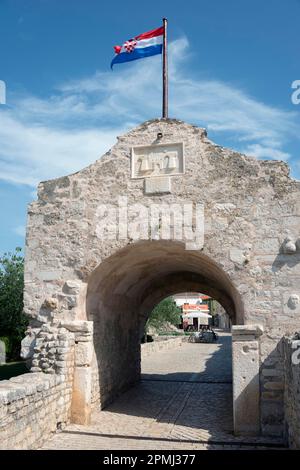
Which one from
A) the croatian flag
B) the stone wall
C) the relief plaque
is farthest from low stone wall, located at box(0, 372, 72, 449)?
the croatian flag

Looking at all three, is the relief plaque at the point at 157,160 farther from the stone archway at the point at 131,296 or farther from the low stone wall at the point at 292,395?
the low stone wall at the point at 292,395

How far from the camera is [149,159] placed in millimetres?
7352

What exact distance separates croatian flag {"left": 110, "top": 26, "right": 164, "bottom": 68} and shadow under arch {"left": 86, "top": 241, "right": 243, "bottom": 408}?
371 cm

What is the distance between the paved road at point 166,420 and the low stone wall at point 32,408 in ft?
0.81

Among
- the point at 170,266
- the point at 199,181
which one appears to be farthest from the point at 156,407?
the point at 199,181

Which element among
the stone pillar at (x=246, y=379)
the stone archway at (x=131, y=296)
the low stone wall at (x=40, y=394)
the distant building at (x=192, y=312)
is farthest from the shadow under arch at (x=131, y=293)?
the distant building at (x=192, y=312)

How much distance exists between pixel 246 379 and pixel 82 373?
2.47m

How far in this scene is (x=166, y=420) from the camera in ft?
23.6

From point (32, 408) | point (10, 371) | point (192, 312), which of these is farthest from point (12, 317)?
point (192, 312)

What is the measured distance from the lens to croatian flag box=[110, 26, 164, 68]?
8352mm

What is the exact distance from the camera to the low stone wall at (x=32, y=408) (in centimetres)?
460

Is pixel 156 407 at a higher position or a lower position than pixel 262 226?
lower

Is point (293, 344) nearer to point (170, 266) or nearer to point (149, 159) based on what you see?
point (149, 159)
